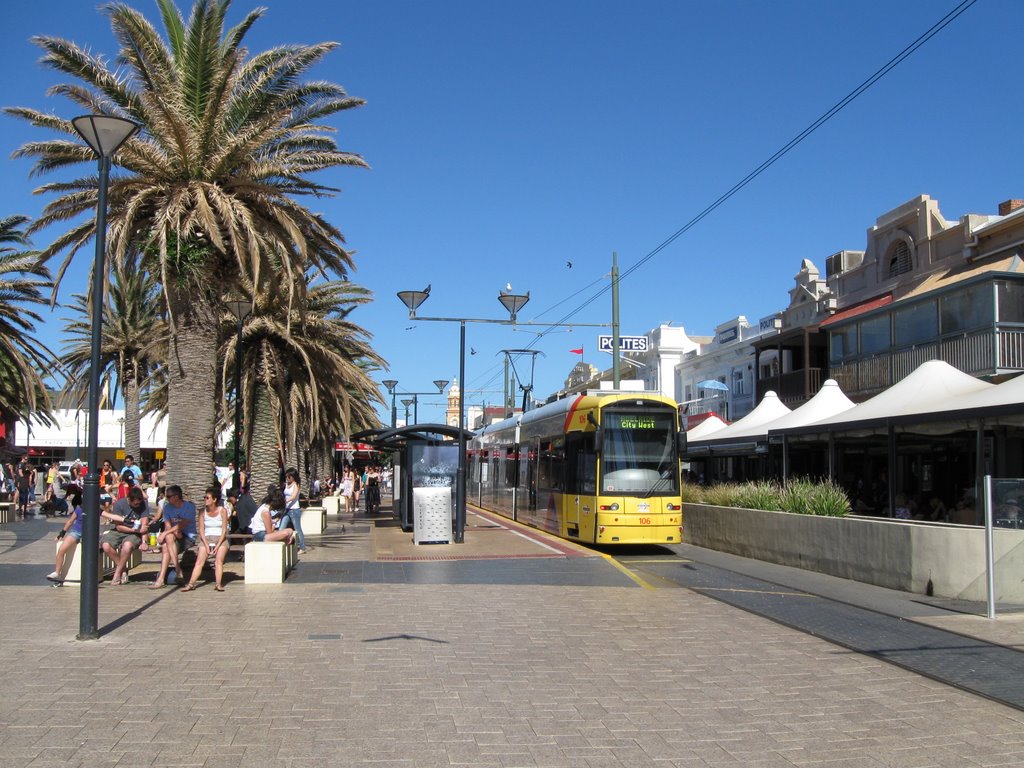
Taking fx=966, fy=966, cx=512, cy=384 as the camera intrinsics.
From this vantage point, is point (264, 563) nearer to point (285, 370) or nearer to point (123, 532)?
point (123, 532)

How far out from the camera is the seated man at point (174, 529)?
13578mm

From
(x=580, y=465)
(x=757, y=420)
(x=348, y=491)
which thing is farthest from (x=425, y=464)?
(x=348, y=491)

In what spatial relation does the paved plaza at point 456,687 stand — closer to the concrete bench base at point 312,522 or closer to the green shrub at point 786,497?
the green shrub at point 786,497

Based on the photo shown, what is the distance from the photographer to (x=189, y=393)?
16141 mm

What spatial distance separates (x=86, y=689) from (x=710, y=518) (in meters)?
17.3

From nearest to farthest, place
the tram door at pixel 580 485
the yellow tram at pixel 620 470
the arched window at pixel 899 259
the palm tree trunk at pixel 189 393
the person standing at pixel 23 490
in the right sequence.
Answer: the palm tree trunk at pixel 189 393
the yellow tram at pixel 620 470
the tram door at pixel 580 485
the person standing at pixel 23 490
the arched window at pixel 899 259

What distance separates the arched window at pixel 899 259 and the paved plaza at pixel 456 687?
74.5ft

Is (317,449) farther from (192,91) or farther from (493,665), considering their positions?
(493,665)

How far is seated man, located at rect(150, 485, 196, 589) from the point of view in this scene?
13578 millimetres

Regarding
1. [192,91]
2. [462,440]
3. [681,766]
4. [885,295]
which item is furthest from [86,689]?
[885,295]

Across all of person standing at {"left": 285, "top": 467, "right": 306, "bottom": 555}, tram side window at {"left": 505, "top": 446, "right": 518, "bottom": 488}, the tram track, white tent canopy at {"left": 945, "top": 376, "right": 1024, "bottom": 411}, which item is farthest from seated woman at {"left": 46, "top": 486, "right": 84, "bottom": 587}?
tram side window at {"left": 505, "top": 446, "right": 518, "bottom": 488}

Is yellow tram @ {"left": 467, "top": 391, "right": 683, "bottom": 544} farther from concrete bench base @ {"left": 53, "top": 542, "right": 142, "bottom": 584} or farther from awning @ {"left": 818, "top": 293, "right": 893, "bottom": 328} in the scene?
awning @ {"left": 818, "top": 293, "right": 893, "bottom": 328}

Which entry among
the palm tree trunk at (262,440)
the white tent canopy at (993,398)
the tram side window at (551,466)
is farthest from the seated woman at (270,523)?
the white tent canopy at (993,398)

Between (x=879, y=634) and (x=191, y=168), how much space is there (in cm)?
1224
